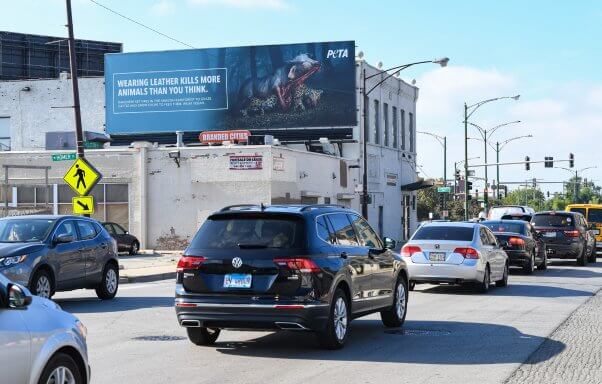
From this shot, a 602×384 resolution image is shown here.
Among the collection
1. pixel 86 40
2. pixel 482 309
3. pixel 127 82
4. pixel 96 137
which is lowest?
pixel 482 309

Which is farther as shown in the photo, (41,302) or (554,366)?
(554,366)

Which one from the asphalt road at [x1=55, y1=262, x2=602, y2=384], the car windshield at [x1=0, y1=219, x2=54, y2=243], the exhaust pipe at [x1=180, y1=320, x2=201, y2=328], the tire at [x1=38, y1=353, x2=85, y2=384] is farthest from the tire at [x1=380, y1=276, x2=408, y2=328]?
the tire at [x1=38, y1=353, x2=85, y2=384]

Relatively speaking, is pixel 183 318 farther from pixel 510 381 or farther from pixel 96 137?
pixel 96 137

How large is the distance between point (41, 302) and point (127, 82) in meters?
53.9

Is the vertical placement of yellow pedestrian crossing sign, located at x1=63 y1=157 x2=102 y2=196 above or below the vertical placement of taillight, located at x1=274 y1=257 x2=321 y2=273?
above

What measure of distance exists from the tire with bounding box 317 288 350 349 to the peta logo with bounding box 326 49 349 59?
4358 centimetres

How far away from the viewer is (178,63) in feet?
191

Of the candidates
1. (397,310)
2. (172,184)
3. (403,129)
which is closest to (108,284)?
(397,310)

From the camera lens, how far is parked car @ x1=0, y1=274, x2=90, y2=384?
19.0 feet

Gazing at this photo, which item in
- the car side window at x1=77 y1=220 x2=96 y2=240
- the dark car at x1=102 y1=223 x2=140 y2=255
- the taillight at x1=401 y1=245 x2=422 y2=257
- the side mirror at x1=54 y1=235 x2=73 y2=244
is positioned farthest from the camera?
the dark car at x1=102 y1=223 x2=140 y2=255

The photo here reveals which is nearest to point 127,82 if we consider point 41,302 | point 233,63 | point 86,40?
point 233,63

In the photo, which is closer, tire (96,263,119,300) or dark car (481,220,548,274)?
tire (96,263,119,300)

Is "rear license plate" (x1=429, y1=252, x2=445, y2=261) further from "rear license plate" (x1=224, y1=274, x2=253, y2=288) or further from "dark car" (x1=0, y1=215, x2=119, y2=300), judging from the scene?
"rear license plate" (x1=224, y1=274, x2=253, y2=288)

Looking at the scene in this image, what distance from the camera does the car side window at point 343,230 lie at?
11391 millimetres
